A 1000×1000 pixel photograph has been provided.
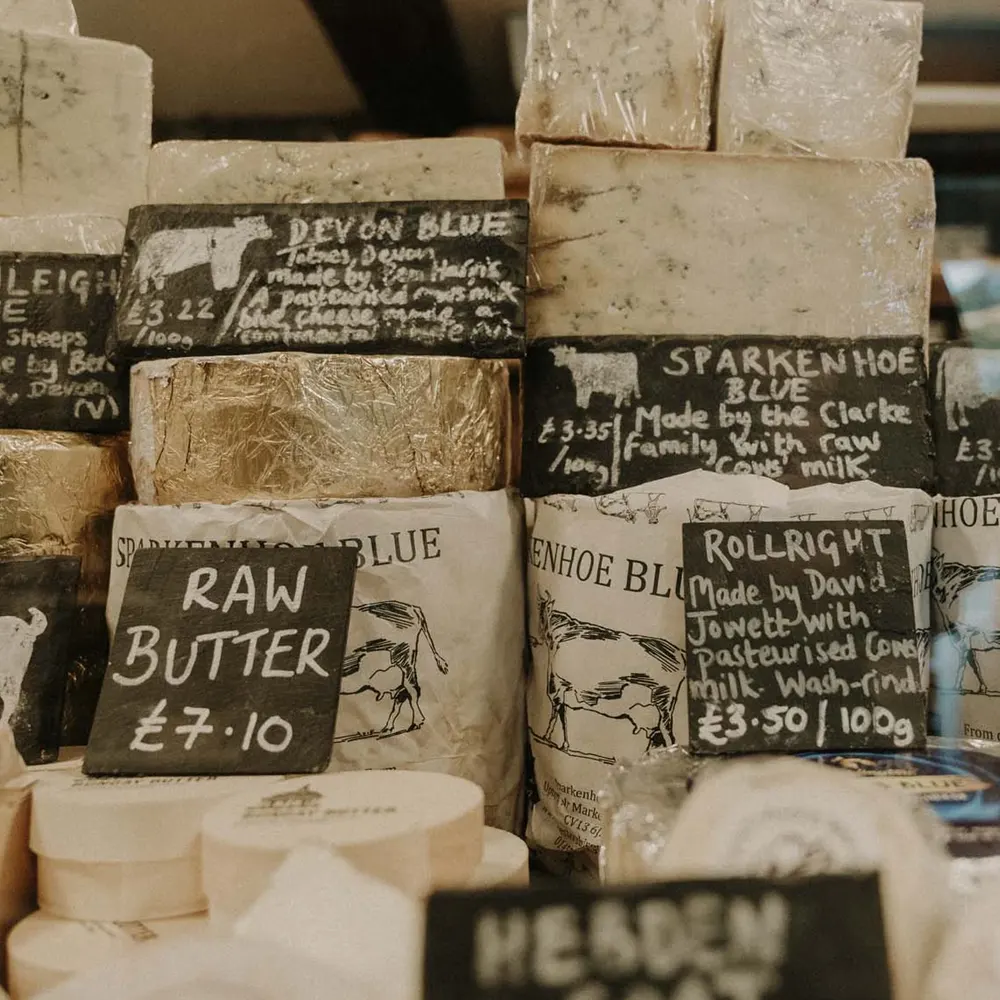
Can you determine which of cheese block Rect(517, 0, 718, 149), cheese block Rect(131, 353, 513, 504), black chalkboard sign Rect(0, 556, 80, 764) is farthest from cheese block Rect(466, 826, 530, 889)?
cheese block Rect(517, 0, 718, 149)

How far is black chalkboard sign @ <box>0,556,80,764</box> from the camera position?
62.6 inches

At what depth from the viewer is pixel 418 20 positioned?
3.04m

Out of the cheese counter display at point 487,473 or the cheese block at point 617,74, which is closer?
the cheese counter display at point 487,473

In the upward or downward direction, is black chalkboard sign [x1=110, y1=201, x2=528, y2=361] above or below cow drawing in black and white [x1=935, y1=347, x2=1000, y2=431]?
above

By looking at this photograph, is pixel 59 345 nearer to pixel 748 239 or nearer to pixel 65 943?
pixel 65 943

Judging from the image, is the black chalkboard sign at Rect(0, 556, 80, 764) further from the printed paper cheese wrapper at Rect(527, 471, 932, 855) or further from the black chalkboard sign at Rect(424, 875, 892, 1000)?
the black chalkboard sign at Rect(424, 875, 892, 1000)

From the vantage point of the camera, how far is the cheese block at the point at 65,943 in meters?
1.07

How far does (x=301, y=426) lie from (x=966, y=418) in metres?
1.31

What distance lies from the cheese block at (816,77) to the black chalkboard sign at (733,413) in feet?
1.46

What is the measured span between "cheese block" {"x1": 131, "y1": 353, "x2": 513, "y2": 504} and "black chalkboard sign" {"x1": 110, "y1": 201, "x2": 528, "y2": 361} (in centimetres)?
7

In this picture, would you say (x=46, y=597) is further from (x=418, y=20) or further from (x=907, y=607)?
(x=418, y=20)

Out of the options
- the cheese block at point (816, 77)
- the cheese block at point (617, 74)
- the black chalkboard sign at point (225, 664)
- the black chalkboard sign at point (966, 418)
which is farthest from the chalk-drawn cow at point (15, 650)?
the black chalkboard sign at point (966, 418)

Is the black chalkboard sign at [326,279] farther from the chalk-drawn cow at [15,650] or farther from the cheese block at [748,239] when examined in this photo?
the chalk-drawn cow at [15,650]

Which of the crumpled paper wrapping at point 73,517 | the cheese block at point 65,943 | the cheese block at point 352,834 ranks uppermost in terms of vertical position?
the crumpled paper wrapping at point 73,517
